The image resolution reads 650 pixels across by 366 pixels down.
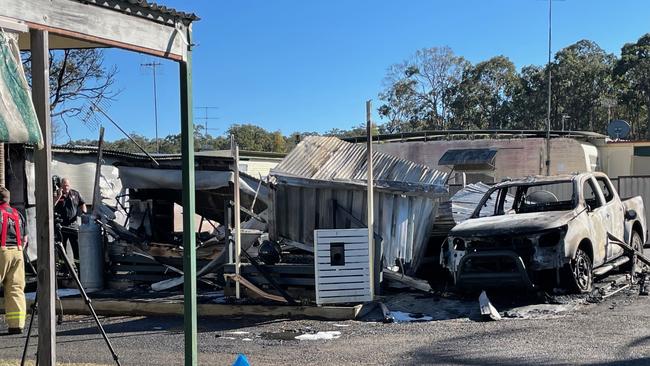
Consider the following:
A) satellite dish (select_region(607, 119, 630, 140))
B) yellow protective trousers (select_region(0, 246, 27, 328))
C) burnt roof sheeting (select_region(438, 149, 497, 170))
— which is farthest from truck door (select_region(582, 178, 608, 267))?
satellite dish (select_region(607, 119, 630, 140))

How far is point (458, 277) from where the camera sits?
9.20m

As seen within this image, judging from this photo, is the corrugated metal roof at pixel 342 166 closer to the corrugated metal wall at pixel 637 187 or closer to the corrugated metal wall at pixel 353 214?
the corrugated metal wall at pixel 353 214

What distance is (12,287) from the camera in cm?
812

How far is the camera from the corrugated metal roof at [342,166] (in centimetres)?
1058

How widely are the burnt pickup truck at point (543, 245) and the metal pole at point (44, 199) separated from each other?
232 inches

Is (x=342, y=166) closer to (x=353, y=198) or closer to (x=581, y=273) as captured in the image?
(x=353, y=198)

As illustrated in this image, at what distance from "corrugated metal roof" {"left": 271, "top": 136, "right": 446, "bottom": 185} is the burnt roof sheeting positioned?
22.0m

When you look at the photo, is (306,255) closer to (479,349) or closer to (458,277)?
(458,277)

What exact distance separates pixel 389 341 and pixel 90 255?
5.74 meters

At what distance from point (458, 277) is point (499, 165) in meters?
27.0

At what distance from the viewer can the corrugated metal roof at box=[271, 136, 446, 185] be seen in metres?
10.6

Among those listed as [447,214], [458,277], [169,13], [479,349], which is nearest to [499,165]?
[447,214]

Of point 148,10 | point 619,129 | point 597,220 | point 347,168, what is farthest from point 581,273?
point 619,129

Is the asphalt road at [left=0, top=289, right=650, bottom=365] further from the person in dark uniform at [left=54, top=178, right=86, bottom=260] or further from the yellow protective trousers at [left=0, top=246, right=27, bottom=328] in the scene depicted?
the person in dark uniform at [left=54, top=178, right=86, bottom=260]
